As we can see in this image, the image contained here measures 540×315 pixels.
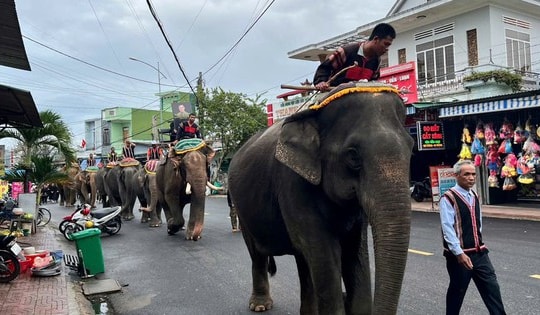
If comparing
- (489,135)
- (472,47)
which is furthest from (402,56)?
(489,135)

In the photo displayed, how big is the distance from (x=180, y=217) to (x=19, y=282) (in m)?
4.71

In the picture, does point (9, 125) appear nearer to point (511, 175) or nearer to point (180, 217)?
point (180, 217)

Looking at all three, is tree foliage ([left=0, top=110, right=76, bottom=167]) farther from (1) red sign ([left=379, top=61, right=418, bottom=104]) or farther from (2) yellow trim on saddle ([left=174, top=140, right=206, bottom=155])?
(1) red sign ([left=379, top=61, right=418, bottom=104])

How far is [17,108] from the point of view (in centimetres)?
802

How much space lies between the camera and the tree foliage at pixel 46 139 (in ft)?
41.4

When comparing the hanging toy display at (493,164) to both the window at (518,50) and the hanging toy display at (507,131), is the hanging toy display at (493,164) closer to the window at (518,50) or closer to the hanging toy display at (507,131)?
the hanging toy display at (507,131)

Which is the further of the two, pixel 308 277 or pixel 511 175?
pixel 511 175

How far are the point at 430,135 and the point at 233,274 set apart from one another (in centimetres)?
1148

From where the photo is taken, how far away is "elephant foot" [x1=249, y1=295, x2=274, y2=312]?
5.63 meters

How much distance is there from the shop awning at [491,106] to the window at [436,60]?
21.1 feet

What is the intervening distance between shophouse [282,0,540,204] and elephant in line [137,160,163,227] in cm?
838

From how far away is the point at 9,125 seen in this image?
9.65m

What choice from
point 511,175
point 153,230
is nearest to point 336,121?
point 153,230

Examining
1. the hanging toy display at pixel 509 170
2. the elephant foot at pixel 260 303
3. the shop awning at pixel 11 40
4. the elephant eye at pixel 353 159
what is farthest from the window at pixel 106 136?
the elephant eye at pixel 353 159
